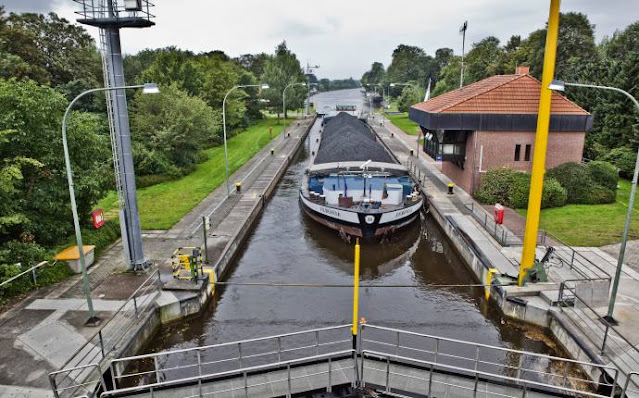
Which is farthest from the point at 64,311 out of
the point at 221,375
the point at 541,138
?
the point at 541,138

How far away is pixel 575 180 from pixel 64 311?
1007 inches

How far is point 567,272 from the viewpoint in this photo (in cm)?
1622

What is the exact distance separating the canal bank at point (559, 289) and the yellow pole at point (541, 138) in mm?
968

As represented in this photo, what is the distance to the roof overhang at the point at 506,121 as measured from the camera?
25781 mm

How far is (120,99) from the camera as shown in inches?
621

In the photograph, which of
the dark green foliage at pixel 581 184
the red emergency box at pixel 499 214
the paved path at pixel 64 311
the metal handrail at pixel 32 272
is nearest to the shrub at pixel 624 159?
the dark green foliage at pixel 581 184

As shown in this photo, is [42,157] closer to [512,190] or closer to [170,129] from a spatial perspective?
[170,129]

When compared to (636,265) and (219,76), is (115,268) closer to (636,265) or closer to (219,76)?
(636,265)

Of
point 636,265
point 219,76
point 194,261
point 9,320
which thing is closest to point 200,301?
point 194,261

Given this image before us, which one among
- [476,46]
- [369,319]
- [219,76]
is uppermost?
[476,46]

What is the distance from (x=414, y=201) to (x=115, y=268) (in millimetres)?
14492

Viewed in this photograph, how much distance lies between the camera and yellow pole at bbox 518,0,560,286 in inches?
542

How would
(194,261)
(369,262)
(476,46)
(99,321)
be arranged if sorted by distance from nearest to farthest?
(99,321) → (194,261) → (369,262) → (476,46)

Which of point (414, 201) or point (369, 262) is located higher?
point (414, 201)
